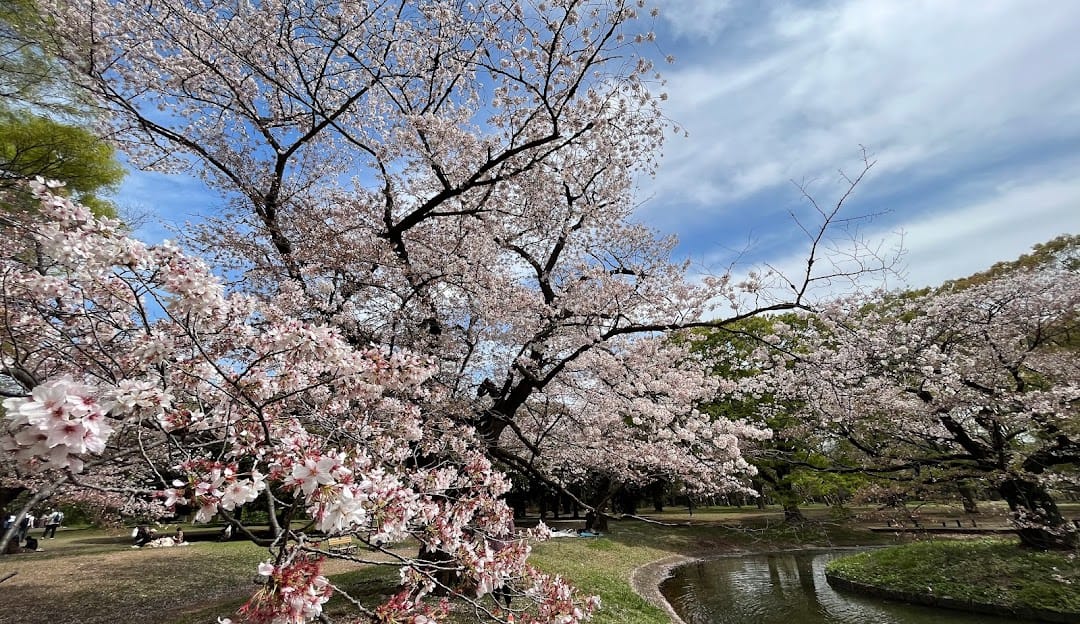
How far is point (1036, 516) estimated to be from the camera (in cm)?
1070

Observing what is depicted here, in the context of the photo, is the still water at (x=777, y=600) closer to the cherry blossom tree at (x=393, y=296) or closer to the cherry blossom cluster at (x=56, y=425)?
the cherry blossom tree at (x=393, y=296)

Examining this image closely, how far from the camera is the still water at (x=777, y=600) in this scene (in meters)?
10.8

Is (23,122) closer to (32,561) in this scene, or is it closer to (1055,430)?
(32,561)

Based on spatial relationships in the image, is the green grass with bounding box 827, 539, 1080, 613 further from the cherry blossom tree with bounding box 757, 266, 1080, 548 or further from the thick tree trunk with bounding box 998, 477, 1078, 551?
the cherry blossom tree with bounding box 757, 266, 1080, 548

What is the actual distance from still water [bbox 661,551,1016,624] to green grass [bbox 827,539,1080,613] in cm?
57

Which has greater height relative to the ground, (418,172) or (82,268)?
(418,172)

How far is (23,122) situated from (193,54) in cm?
715

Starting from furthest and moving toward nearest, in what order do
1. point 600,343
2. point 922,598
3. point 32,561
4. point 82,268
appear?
point 32,561
point 922,598
point 600,343
point 82,268

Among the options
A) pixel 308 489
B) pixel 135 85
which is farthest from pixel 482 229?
pixel 308 489

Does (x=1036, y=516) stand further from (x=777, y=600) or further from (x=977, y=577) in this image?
(x=777, y=600)

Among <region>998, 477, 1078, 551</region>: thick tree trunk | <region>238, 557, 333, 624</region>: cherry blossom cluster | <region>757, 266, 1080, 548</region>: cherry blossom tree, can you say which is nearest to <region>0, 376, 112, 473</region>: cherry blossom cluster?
<region>238, 557, 333, 624</region>: cherry blossom cluster

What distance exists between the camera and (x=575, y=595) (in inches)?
140

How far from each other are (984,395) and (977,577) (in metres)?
4.45

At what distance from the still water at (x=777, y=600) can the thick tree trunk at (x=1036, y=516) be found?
7.46 ft
